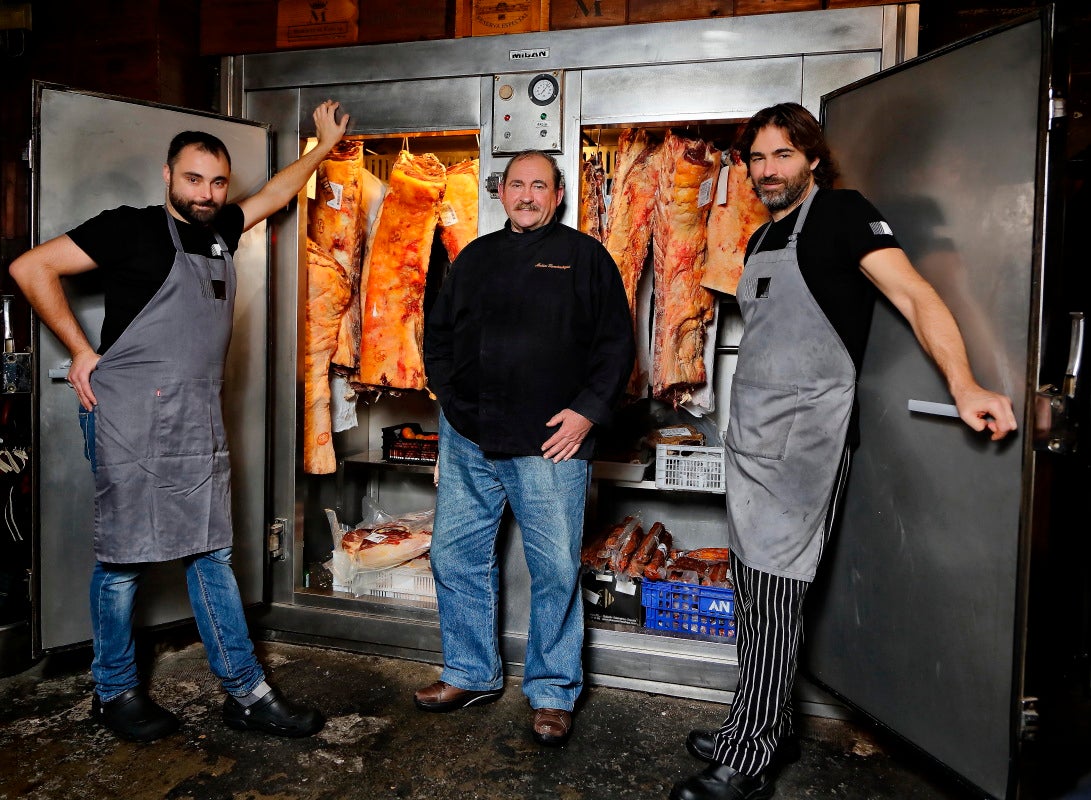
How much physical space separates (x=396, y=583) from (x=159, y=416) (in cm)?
131

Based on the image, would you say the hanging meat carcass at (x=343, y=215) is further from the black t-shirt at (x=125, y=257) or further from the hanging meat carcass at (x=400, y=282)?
the black t-shirt at (x=125, y=257)

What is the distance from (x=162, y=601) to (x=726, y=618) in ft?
7.00

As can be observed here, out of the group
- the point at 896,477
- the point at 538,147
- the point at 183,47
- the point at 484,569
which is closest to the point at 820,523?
the point at 896,477

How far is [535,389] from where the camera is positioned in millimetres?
2449

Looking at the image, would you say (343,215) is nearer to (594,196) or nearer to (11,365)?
(594,196)

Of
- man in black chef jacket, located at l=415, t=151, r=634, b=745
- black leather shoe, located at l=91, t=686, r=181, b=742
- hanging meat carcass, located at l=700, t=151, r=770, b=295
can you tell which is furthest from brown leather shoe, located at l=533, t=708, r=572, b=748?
hanging meat carcass, located at l=700, t=151, r=770, b=295

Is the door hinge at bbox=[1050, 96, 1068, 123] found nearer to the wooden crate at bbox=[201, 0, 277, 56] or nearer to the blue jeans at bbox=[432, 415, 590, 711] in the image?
the blue jeans at bbox=[432, 415, 590, 711]

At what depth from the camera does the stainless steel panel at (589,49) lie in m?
2.60

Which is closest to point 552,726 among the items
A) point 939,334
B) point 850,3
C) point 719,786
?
point 719,786

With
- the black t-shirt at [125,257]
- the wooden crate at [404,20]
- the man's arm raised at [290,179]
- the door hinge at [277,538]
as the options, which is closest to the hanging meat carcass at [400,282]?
the man's arm raised at [290,179]

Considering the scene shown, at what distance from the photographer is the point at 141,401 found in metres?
2.30

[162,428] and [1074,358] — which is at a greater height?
[1074,358]

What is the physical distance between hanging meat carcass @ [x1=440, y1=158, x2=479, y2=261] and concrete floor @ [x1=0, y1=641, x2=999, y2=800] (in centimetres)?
175

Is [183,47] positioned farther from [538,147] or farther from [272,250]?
A: [538,147]
